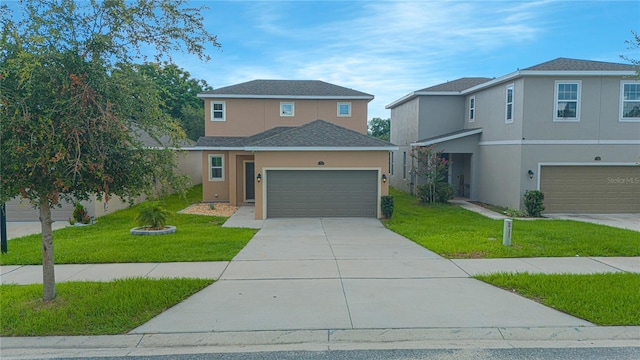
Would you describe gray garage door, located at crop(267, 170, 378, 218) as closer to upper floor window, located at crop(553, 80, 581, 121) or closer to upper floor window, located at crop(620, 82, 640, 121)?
upper floor window, located at crop(553, 80, 581, 121)

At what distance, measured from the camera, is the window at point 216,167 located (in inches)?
830

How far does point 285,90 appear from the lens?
22984 millimetres

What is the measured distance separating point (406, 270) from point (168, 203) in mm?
15746

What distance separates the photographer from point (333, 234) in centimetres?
1250

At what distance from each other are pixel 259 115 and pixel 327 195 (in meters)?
8.48

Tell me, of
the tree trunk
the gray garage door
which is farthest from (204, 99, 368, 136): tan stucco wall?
the tree trunk

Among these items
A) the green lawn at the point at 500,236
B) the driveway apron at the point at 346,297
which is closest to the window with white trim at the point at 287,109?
the green lawn at the point at 500,236

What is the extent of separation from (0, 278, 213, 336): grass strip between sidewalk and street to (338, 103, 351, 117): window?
16988 mm

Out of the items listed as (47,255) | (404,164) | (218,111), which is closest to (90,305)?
(47,255)

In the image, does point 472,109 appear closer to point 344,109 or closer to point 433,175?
point 433,175

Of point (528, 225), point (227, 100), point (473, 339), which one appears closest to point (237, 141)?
point (227, 100)

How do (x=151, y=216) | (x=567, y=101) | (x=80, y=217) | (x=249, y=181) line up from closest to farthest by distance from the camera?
(x=151, y=216)
(x=80, y=217)
(x=567, y=101)
(x=249, y=181)

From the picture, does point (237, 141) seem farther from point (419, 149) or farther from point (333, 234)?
point (333, 234)

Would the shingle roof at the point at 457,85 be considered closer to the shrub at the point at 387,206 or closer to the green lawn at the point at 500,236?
the green lawn at the point at 500,236
